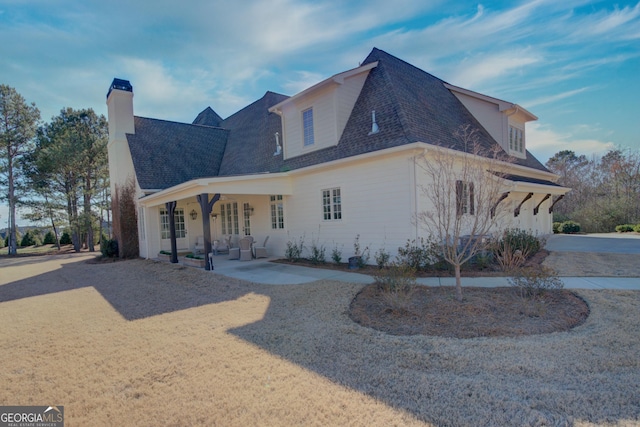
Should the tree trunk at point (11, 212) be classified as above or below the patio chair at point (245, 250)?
above

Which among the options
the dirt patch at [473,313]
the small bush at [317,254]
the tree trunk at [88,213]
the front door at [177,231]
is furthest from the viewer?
the tree trunk at [88,213]

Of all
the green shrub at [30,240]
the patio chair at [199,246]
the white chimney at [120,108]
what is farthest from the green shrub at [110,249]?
the green shrub at [30,240]

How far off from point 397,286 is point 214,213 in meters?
13.2

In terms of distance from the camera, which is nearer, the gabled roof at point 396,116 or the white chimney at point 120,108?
the gabled roof at point 396,116

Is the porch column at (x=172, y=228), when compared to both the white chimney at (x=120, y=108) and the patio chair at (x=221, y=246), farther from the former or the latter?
the white chimney at (x=120, y=108)

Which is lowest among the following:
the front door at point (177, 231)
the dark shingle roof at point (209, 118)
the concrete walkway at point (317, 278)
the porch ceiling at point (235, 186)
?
the concrete walkway at point (317, 278)

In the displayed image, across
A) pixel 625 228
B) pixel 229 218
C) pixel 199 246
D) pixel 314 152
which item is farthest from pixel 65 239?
pixel 625 228

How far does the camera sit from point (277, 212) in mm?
13508

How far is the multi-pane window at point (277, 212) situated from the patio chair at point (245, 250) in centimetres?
134

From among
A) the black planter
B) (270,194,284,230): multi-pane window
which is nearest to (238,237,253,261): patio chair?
(270,194,284,230): multi-pane window

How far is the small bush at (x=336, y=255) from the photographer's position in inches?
428

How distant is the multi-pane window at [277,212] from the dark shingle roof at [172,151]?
20.0 feet

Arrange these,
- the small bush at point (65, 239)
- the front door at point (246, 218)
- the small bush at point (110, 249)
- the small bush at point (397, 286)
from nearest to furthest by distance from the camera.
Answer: the small bush at point (397, 286) → the front door at point (246, 218) → the small bush at point (110, 249) → the small bush at point (65, 239)

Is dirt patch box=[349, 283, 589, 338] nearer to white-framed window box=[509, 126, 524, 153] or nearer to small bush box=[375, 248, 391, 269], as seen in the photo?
small bush box=[375, 248, 391, 269]
